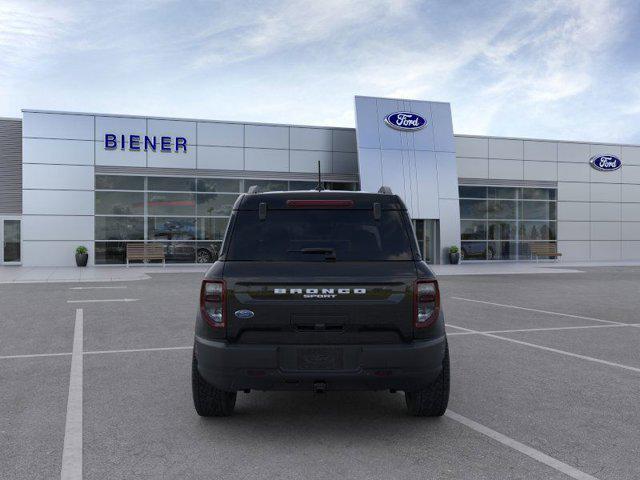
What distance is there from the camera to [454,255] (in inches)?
1085

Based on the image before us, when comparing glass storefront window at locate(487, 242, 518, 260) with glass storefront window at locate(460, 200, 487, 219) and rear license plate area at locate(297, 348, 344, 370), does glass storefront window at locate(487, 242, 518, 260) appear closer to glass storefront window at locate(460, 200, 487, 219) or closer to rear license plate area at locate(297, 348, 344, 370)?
Answer: glass storefront window at locate(460, 200, 487, 219)

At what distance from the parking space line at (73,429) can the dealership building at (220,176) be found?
1952 cm

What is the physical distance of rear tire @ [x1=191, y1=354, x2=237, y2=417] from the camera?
4.47 metres

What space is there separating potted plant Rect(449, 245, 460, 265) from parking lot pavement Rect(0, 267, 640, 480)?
18630 mm

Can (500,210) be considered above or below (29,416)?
above

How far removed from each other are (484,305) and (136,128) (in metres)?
18.6

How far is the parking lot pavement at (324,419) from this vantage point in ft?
12.1

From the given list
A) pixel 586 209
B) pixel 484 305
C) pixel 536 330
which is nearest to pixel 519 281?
pixel 484 305

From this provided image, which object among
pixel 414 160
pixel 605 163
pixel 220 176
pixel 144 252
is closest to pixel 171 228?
pixel 144 252

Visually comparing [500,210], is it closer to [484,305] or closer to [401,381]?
[484,305]

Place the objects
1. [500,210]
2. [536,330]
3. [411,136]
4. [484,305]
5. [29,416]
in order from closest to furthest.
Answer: [29,416] → [536,330] → [484,305] → [411,136] → [500,210]

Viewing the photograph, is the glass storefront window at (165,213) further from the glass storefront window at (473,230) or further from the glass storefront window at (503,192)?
the glass storefront window at (503,192)

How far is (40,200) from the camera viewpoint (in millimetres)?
24500

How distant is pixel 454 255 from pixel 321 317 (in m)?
24.4
